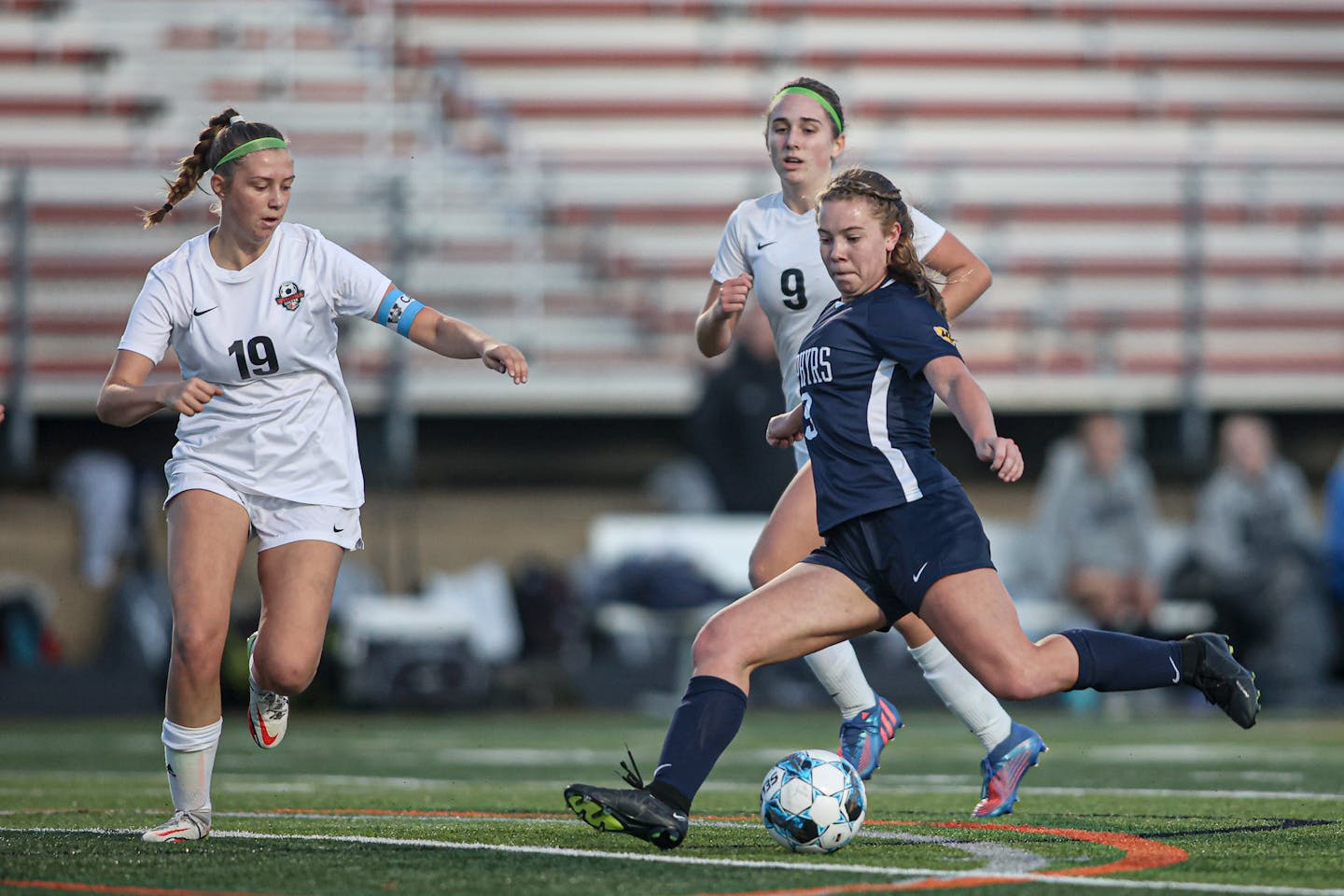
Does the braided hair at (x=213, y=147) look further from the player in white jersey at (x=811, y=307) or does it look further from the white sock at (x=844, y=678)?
the white sock at (x=844, y=678)

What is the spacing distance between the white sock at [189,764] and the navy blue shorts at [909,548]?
181 centimetres

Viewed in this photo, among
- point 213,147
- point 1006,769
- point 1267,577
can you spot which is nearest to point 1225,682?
point 1006,769

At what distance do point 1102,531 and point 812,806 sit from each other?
8.49 m

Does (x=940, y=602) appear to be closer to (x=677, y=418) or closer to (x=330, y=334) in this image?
(x=330, y=334)

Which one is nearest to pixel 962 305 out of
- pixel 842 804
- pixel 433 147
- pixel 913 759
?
pixel 842 804

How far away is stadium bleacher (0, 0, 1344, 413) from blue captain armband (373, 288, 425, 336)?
8854mm

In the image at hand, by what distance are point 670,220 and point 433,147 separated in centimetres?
209

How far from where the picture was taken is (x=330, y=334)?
222 inches

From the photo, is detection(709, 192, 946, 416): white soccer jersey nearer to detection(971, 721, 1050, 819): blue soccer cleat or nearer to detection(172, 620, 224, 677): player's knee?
detection(971, 721, 1050, 819): blue soccer cleat

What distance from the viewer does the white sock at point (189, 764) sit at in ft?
17.4

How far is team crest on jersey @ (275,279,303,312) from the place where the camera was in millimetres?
5465

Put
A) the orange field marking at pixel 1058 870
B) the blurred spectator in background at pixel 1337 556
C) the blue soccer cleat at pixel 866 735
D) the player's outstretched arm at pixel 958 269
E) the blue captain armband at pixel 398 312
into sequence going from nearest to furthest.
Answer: the orange field marking at pixel 1058 870
the blue captain armband at pixel 398 312
the player's outstretched arm at pixel 958 269
the blue soccer cleat at pixel 866 735
the blurred spectator in background at pixel 1337 556

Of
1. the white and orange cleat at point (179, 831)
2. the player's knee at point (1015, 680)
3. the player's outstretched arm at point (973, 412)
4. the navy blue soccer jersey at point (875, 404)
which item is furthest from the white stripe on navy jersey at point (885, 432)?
the white and orange cleat at point (179, 831)

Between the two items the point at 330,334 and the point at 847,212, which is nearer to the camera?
the point at 847,212
